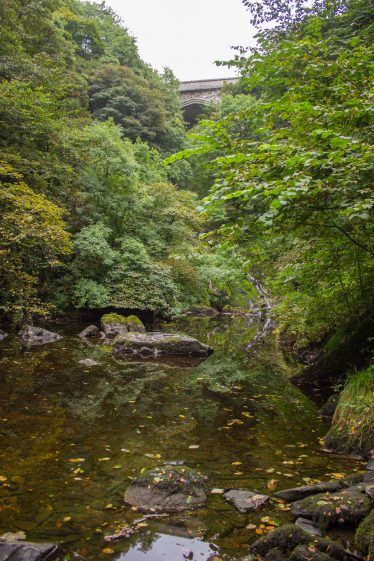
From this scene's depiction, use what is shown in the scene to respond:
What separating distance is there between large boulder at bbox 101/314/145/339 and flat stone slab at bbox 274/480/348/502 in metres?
10.9

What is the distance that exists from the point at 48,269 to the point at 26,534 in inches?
542

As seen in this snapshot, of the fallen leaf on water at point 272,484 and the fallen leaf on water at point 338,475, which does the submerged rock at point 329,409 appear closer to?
the fallen leaf on water at point 338,475

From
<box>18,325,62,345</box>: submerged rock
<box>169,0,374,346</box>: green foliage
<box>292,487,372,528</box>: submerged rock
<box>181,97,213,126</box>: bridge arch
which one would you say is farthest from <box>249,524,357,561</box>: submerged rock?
<box>181,97,213,126</box>: bridge arch

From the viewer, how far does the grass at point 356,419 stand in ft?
15.8

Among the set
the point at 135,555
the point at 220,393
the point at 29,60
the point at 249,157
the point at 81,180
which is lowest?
the point at 220,393

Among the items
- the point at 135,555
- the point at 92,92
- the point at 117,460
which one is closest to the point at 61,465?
the point at 117,460

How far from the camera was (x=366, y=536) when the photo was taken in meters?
2.81

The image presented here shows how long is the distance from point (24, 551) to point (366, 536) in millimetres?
2369

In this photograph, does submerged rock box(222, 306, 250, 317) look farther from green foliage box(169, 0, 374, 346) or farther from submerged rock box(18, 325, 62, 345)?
green foliage box(169, 0, 374, 346)

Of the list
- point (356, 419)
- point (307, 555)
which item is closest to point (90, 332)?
point (356, 419)

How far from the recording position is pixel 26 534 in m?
3.08

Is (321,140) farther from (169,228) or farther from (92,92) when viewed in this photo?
(92,92)

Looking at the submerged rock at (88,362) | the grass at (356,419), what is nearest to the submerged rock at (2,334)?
the submerged rock at (88,362)

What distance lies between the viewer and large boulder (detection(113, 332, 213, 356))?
38.7ft
